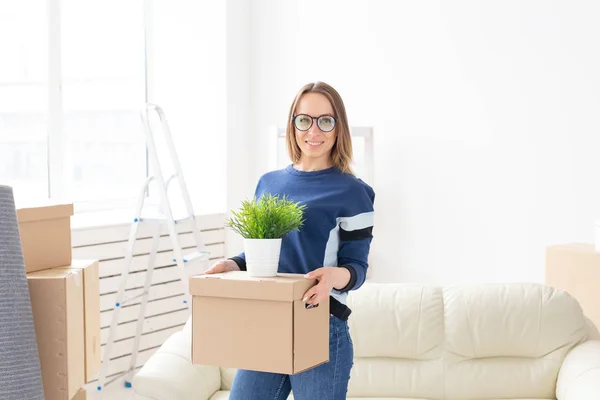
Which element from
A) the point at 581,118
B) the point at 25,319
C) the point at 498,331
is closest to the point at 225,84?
the point at 581,118

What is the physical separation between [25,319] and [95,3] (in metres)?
3.18

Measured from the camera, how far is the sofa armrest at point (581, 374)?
9.16 feet

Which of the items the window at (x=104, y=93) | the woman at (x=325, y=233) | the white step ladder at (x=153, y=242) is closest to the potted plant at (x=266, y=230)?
the woman at (x=325, y=233)

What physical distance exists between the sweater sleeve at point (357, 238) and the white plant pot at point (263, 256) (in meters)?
0.19

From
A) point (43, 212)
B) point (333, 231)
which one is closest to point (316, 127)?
point (333, 231)

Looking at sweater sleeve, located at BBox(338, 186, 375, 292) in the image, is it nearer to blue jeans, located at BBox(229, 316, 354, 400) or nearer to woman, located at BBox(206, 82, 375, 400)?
woman, located at BBox(206, 82, 375, 400)

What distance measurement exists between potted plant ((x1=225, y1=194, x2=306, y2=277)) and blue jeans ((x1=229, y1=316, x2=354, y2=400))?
23cm

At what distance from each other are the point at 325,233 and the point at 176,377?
3.76 feet

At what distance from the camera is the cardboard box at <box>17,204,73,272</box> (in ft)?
→ 6.53

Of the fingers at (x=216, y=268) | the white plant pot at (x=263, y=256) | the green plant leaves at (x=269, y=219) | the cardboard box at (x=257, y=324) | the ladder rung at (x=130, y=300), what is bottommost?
the ladder rung at (x=130, y=300)

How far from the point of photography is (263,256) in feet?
6.18

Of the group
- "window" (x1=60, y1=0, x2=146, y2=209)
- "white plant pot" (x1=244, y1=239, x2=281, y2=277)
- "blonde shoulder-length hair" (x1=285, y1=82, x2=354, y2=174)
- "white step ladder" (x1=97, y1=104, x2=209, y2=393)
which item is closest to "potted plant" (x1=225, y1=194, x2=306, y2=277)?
"white plant pot" (x1=244, y1=239, x2=281, y2=277)

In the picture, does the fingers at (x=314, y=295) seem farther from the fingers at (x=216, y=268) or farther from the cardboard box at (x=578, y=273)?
the cardboard box at (x=578, y=273)

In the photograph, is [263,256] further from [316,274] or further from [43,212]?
[43,212]
